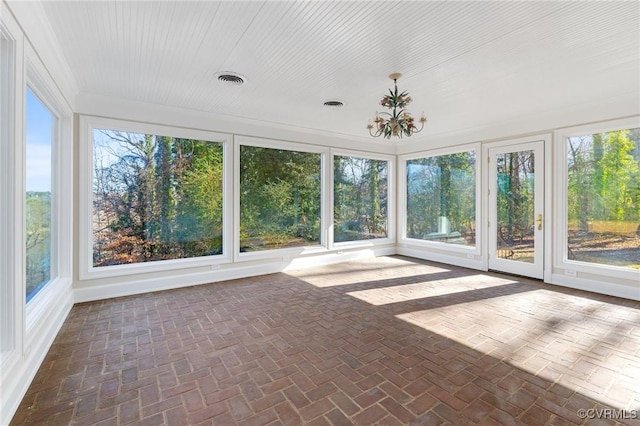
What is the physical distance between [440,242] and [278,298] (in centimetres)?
407

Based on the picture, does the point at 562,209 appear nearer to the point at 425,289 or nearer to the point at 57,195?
the point at 425,289

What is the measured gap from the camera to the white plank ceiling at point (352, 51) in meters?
2.36

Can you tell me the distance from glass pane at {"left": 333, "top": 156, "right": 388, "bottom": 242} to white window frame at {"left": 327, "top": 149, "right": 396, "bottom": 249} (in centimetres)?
8

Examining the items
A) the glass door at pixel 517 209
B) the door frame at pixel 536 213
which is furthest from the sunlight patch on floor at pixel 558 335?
the glass door at pixel 517 209

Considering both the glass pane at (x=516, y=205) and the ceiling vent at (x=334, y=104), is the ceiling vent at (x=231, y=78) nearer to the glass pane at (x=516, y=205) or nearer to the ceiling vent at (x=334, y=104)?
the ceiling vent at (x=334, y=104)

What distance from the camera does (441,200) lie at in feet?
22.4

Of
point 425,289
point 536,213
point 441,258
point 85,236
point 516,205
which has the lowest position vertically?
point 425,289

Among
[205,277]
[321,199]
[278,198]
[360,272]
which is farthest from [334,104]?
[205,277]

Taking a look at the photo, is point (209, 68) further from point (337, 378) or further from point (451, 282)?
point (451, 282)

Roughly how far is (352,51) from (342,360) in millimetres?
2815

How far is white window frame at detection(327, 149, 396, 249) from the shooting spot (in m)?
6.61

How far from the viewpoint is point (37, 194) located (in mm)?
2998

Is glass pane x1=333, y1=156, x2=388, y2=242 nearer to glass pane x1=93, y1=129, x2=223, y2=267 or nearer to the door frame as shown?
the door frame

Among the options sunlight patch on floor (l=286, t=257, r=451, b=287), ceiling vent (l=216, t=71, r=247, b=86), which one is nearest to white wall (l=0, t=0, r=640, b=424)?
sunlight patch on floor (l=286, t=257, r=451, b=287)
